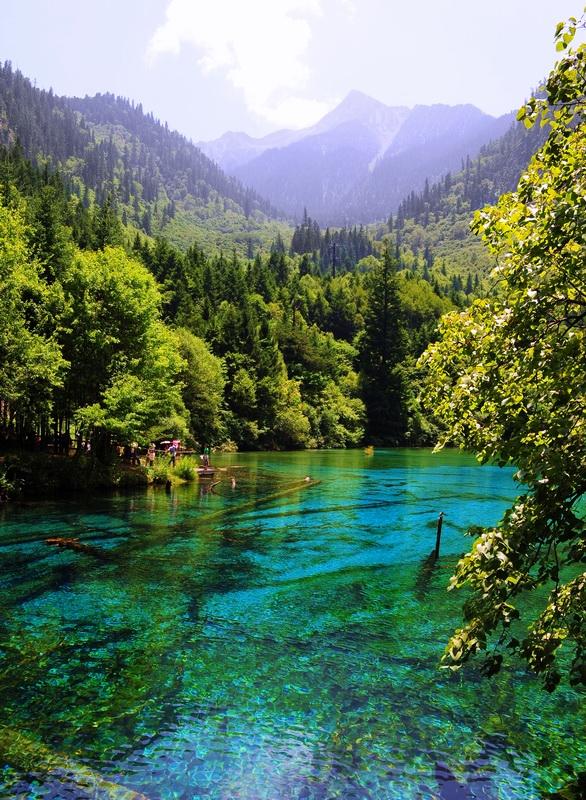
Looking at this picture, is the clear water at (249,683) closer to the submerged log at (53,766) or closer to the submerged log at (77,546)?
the submerged log at (53,766)

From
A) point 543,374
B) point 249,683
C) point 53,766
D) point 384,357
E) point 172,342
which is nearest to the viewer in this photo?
point 543,374

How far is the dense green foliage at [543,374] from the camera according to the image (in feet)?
19.2

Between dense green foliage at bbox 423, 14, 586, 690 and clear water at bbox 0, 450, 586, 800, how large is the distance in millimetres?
4417

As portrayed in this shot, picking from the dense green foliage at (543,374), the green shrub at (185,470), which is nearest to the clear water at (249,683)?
the dense green foliage at (543,374)

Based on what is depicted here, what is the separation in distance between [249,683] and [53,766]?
429 cm

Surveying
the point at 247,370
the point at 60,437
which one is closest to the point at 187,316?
the point at 247,370

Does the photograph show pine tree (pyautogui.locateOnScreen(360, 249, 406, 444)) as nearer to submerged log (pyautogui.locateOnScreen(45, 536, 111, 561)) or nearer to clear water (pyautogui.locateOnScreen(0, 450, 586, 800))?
clear water (pyautogui.locateOnScreen(0, 450, 586, 800))

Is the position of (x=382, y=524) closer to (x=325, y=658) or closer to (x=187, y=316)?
(x=325, y=658)

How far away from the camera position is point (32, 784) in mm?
8812

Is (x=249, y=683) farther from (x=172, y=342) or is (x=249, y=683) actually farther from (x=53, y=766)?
(x=172, y=342)

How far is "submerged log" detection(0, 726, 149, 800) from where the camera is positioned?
8.74m

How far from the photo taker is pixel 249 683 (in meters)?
12.4

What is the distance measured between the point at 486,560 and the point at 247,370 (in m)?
87.1

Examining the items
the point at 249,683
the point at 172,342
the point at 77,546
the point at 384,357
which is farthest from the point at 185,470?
the point at 384,357
